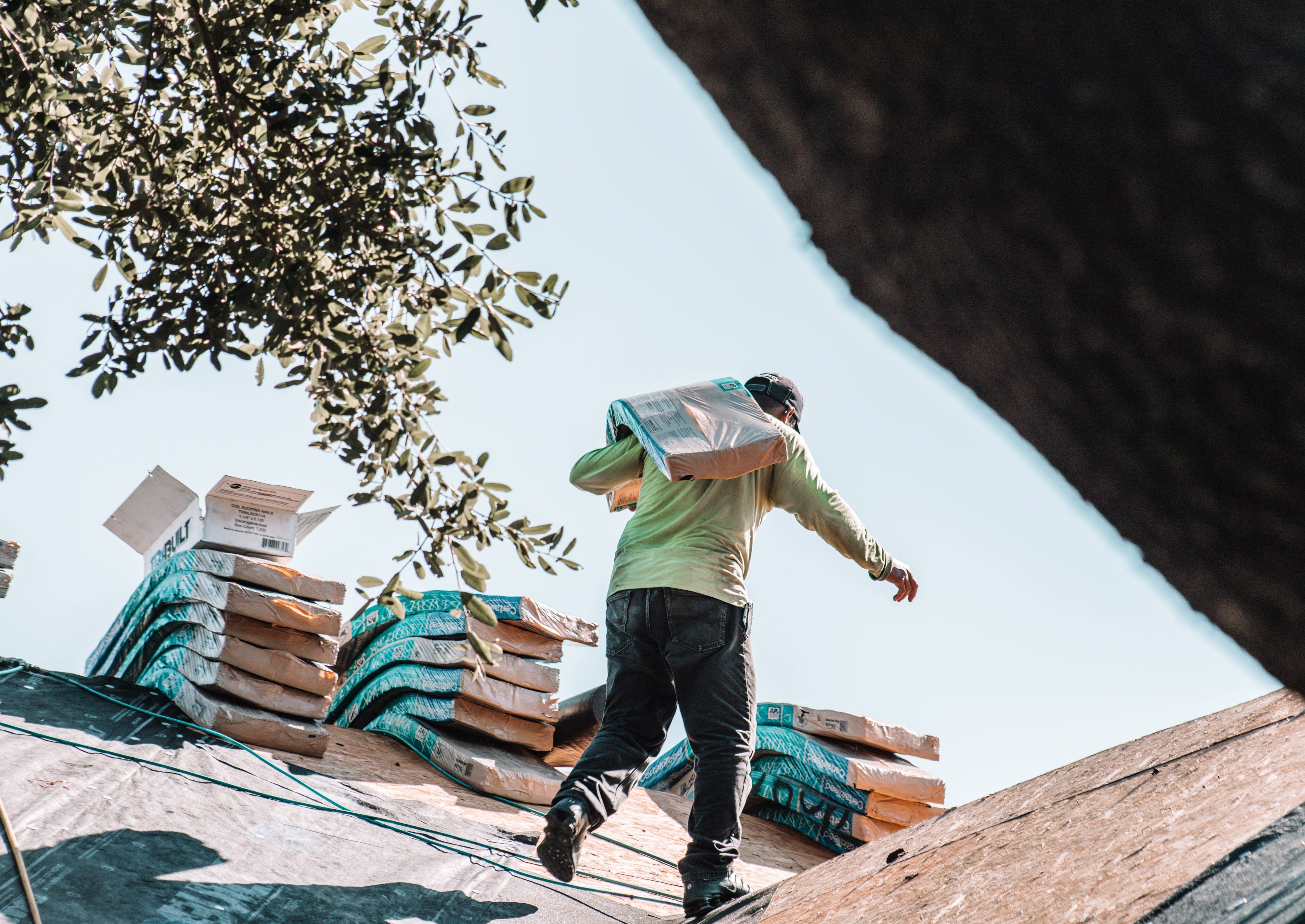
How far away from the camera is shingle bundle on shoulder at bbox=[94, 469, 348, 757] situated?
4.46 metres

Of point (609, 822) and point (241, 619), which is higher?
point (241, 619)

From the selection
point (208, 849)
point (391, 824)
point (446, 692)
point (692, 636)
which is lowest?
point (208, 849)

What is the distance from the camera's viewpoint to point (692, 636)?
3188mm

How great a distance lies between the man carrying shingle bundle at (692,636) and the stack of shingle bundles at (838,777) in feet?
8.76

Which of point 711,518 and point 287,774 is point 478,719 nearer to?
point 287,774

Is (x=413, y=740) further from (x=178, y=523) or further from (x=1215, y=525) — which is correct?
(x=1215, y=525)

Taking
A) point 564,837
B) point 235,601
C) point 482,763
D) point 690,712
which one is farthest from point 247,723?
point 690,712

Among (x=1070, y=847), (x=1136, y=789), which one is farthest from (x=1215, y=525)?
(x=1136, y=789)

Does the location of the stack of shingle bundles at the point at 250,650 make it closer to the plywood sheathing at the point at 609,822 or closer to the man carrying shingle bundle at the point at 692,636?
the plywood sheathing at the point at 609,822

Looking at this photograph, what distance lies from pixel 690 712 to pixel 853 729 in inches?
127

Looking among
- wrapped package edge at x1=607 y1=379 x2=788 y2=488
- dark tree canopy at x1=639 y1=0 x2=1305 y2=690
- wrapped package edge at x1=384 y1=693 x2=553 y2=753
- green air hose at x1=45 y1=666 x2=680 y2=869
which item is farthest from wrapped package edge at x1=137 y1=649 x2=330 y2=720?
dark tree canopy at x1=639 y1=0 x2=1305 y2=690

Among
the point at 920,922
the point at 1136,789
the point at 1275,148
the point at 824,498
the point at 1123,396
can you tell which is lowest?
the point at 920,922

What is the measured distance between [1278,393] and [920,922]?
2103mm

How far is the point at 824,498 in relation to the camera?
→ 3.54 meters
